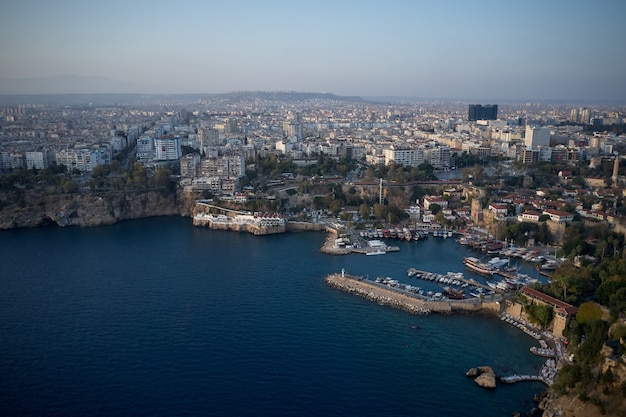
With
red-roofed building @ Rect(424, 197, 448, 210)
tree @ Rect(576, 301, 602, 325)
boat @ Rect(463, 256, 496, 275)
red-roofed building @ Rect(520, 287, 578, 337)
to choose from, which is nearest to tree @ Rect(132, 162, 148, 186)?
red-roofed building @ Rect(424, 197, 448, 210)

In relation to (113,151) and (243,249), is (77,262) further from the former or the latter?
(113,151)

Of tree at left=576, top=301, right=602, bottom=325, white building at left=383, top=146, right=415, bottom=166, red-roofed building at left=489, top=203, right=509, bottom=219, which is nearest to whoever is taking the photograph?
tree at left=576, top=301, right=602, bottom=325

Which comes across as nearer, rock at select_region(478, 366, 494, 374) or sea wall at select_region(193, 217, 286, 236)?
rock at select_region(478, 366, 494, 374)

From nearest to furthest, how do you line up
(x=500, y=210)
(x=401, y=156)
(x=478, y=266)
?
(x=478, y=266) < (x=500, y=210) < (x=401, y=156)

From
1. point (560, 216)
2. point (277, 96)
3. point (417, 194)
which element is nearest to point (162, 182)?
point (417, 194)

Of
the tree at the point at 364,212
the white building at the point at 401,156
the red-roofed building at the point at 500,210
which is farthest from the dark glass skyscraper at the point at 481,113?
the tree at the point at 364,212

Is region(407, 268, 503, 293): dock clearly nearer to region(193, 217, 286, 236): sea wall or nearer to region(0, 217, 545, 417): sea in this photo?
region(0, 217, 545, 417): sea

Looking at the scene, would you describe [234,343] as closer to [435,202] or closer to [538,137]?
[435,202]
